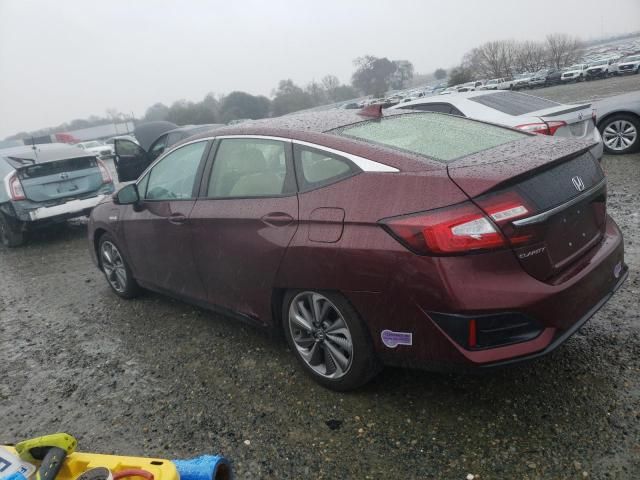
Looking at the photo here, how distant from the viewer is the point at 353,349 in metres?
A: 2.66

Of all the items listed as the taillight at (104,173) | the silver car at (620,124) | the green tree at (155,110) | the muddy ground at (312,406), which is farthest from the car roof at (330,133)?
the green tree at (155,110)

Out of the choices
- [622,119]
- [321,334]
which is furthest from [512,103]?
[321,334]

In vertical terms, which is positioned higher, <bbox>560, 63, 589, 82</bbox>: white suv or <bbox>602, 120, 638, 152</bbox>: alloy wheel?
<bbox>602, 120, 638, 152</bbox>: alloy wheel

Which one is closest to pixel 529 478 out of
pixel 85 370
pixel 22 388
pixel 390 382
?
pixel 390 382

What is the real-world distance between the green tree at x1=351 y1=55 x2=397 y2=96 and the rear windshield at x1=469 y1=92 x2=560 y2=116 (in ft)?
198

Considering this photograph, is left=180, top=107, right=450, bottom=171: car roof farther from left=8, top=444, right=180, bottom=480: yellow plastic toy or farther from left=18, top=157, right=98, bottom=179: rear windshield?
left=18, top=157, right=98, bottom=179: rear windshield

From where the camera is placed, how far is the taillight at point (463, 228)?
2189 millimetres

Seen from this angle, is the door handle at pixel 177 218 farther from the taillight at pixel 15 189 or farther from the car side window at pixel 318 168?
the taillight at pixel 15 189

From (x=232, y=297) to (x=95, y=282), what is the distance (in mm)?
3086

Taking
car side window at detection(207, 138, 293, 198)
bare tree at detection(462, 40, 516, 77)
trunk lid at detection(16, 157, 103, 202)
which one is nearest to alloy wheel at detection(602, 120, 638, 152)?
car side window at detection(207, 138, 293, 198)

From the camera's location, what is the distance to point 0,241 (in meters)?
8.57

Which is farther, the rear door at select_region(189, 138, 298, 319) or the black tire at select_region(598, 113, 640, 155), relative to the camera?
the black tire at select_region(598, 113, 640, 155)

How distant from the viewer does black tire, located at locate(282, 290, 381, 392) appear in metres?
2.60

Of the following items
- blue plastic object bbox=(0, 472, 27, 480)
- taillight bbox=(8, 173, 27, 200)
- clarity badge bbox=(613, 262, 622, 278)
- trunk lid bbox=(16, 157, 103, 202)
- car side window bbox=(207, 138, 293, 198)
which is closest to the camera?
blue plastic object bbox=(0, 472, 27, 480)
